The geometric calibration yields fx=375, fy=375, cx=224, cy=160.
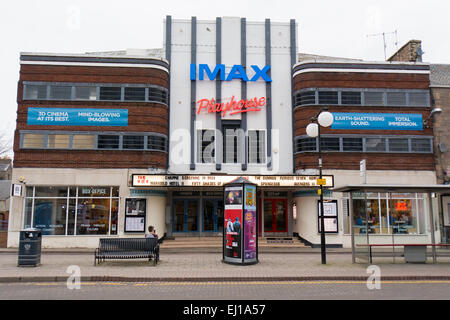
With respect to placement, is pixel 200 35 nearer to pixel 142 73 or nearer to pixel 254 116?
pixel 142 73

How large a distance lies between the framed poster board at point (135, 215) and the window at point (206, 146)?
465cm

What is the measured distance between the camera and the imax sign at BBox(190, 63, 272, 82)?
79.9 ft

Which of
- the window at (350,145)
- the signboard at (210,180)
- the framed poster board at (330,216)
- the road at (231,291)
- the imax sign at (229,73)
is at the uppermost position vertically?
the imax sign at (229,73)

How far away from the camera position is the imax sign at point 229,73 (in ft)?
79.9

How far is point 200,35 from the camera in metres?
25.1

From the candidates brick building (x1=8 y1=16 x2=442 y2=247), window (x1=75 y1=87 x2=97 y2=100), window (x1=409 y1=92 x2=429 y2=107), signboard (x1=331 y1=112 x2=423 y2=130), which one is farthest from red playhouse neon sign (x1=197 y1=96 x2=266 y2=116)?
window (x1=409 y1=92 x2=429 y2=107)

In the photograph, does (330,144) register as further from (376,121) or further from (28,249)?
(28,249)

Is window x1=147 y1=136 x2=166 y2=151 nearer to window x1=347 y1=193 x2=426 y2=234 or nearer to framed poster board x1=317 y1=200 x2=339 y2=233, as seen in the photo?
framed poster board x1=317 y1=200 x2=339 y2=233

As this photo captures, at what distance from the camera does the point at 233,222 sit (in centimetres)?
1411

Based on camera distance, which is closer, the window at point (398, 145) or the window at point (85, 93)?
the window at point (85, 93)

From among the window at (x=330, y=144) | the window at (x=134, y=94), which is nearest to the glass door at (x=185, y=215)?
the window at (x=134, y=94)

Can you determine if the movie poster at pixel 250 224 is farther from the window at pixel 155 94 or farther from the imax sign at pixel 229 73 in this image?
the imax sign at pixel 229 73

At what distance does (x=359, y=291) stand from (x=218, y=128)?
15.8 m
